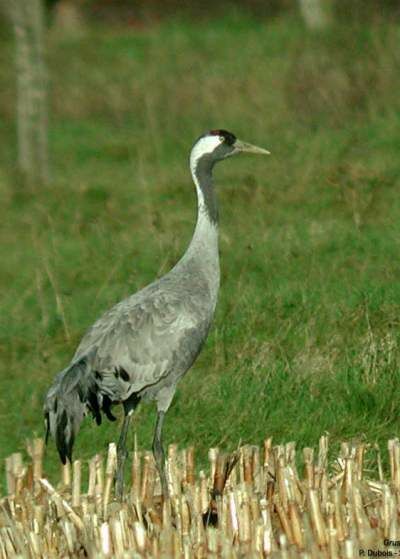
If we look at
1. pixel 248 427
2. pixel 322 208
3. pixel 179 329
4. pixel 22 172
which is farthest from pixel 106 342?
pixel 22 172

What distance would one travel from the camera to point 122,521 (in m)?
5.28

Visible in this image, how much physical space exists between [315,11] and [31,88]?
6.25 metres

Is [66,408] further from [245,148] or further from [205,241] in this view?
[245,148]

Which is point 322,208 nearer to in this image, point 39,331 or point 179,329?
point 39,331

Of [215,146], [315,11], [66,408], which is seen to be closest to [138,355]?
[66,408]

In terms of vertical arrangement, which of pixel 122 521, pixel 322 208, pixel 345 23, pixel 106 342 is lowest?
pixel 122 521

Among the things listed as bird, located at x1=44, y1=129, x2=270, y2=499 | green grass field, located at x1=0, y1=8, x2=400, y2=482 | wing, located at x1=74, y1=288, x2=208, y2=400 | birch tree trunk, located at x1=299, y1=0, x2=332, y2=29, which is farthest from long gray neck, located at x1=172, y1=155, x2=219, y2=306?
birch tree trunk, located at x1=299, y1=0, x2=332, y2=29

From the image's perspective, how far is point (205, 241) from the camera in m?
7.51

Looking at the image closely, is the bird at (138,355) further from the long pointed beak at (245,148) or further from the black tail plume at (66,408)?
the long pointed beak at (245,148)

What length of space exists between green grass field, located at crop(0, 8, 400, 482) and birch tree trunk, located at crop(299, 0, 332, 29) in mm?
219

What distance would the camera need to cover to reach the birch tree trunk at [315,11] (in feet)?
60.1

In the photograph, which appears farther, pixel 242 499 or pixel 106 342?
pixel 106 342

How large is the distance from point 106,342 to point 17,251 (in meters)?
4.62

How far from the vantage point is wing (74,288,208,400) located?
7.07 metres
